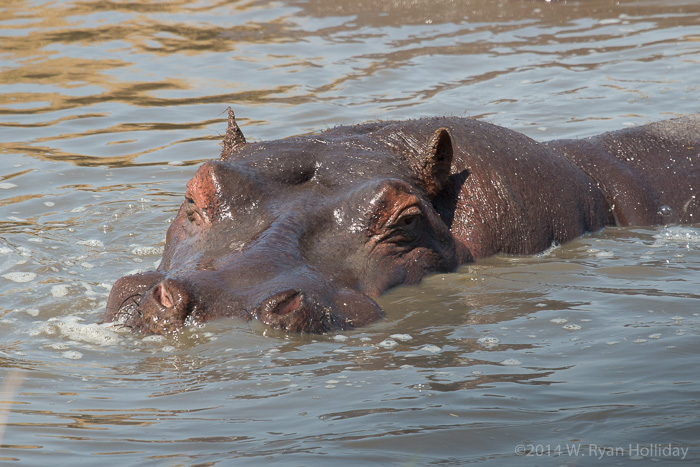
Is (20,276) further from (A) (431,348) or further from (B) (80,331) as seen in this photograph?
(A) (431,348)

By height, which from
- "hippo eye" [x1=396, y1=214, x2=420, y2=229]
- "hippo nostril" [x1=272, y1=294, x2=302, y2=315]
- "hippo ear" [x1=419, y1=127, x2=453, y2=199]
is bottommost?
"hippo nostril" [x1=272, y1=294, x2=302, y2=315]

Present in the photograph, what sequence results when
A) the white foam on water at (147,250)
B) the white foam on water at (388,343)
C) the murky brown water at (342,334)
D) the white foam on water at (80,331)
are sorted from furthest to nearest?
the white foam on water at (147,250), the white foam on water at (80,331), the white foam on water at (388,343), the murky brown water at (342,334)

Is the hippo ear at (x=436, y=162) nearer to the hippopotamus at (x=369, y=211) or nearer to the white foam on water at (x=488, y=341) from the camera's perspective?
the hippopotamus at (x=369, y=211)

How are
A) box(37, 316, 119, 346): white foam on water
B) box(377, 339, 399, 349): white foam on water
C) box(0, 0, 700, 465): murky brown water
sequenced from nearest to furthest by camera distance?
1. box(0, 0, 700, 465): murky brown water
2. box(377, 339, 399, 349): white foam on water
3. box(37, 316, 119, 346): white foam on water

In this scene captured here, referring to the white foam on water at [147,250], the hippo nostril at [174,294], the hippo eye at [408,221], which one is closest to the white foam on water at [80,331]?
the hippo nostril at [174,294]

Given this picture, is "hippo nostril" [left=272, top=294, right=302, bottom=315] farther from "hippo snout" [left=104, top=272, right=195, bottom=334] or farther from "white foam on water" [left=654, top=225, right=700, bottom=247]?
"white foam on water" [left=654, top=225, right=700, bottom=247]

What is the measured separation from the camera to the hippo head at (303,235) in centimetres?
555

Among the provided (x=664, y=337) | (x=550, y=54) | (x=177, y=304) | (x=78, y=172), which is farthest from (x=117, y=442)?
(x=550, y=54)

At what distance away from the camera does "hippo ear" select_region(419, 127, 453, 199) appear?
709 cm

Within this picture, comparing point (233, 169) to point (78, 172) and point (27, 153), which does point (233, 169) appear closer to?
point (78, 172)

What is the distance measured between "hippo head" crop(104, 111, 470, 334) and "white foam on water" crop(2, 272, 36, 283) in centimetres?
163

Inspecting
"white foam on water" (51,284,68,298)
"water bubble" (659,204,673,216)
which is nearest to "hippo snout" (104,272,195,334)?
"white foam on water" (51,284,68,298)

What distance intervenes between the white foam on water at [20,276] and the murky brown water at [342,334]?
1.0 inches

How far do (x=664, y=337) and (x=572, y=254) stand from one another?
1.98 meters
